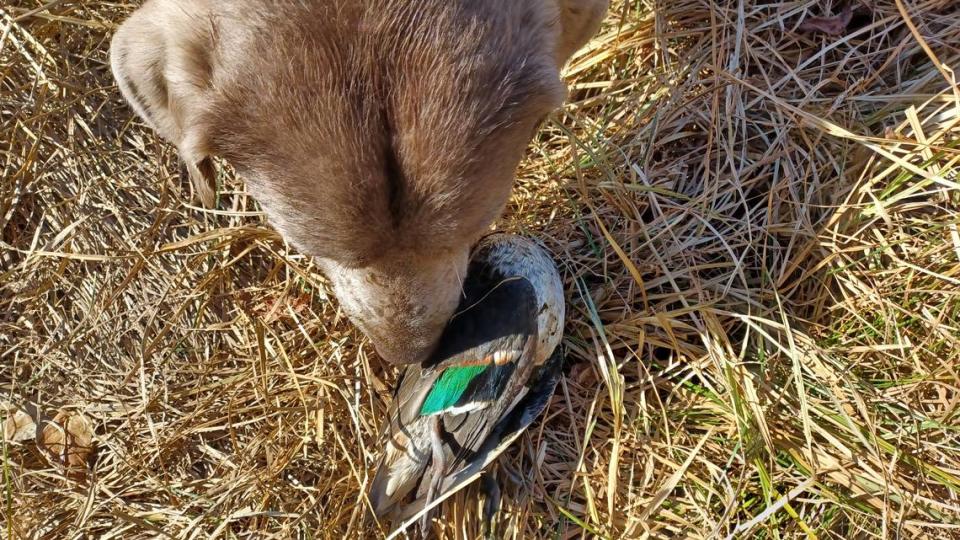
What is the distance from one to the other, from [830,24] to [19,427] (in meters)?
3.94

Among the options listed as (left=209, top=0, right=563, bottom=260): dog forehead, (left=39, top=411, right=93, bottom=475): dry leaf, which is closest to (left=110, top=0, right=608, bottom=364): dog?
(left=209, top=0, right=563, bottom=260): dog forehead

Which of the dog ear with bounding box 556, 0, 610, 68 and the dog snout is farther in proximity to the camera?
the dog ear with bounding box 556, 0, 610, 68

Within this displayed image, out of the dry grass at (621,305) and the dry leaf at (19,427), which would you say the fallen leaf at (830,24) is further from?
the dry leaf at (19,427)

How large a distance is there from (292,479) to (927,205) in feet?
8.96

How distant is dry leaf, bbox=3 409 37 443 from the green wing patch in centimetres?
178

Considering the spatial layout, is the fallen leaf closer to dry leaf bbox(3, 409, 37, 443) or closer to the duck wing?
the duck wing

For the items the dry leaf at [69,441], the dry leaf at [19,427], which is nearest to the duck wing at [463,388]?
the dry leaf at [69,441]

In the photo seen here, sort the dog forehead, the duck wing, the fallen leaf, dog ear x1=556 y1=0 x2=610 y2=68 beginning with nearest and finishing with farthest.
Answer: the dog forehead
dog ear x1=556 y1=0 x2=610 y2=68
the duck wing
the fallen leaf

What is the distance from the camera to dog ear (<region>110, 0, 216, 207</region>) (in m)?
2.01

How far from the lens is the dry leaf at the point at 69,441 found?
3.29 m

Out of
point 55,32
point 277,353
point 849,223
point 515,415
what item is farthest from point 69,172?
point 849,223

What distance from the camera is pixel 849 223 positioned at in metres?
3.10

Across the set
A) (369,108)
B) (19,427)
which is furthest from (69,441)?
(369,108)

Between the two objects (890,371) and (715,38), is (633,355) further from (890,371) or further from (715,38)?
(715,38)
